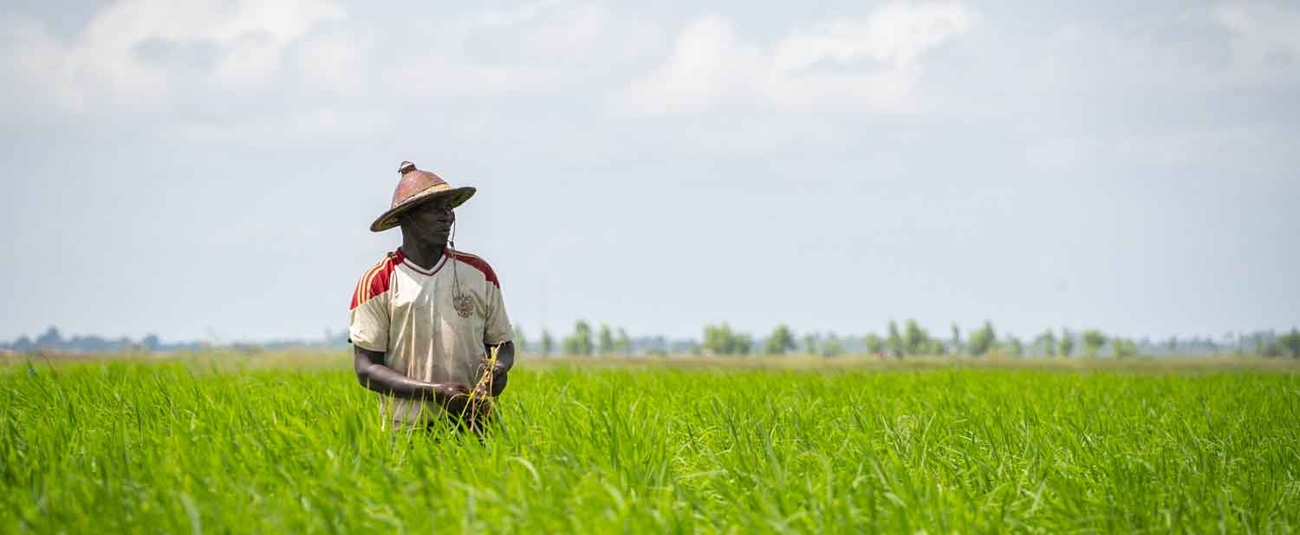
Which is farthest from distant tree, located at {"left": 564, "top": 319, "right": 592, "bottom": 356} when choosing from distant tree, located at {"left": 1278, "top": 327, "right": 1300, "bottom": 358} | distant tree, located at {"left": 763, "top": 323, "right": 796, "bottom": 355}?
distant tree, located at {"left": 1278, "top": 327, "right": 1300, "bottom": 358}

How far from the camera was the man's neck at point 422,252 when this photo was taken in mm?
4855

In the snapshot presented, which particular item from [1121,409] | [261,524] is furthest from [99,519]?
[1121,409]

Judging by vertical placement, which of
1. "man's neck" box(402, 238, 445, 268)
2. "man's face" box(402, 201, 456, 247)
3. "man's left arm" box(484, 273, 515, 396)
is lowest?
"man's left arm" box(484, 273, 515, 396)

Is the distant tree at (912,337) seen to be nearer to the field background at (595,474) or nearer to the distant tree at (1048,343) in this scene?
the distant tree at (1048,343)

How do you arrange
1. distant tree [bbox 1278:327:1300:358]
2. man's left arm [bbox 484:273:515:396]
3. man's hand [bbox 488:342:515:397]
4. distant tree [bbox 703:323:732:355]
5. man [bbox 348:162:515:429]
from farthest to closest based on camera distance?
distant tree [bbox 703:323:732:355] → distant tree [bbox 1278:327:1300:358] → man's left arm [bbox 484:273:515:396] → man's hand [bbox 488:342:515:397] → man [bbox 348:162:515:429]

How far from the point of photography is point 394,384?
186 inches

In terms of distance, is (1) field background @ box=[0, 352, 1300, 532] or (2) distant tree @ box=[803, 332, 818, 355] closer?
(1) field background @ box=[0, 352, 1300, 532]

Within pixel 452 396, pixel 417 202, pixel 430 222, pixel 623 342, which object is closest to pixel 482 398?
pixel 452 396

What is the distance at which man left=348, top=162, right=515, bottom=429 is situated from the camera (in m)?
4.78

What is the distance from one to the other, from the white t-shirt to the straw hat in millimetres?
209

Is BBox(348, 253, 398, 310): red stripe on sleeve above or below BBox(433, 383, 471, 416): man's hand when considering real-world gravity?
above

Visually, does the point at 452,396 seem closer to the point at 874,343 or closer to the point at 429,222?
the point at 429,222

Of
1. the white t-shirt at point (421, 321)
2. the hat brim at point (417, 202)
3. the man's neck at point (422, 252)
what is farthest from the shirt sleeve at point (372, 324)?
the hat brim at point (417, 202)

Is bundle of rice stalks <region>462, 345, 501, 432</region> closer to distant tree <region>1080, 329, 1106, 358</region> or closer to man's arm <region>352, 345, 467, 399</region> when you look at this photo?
man's arm <region>352, 345, 467, 399</region>
